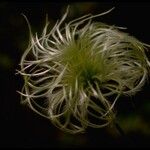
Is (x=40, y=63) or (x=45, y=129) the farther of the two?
(x=45, y=129)

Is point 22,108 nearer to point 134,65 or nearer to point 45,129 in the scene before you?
point 45,129

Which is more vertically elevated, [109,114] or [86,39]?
[86,39]

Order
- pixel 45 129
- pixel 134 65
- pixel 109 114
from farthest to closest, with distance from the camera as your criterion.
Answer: pixel 45 129 < pixel 134 65 < pixel 109 114

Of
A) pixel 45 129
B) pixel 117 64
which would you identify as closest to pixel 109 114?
pixel 117 64

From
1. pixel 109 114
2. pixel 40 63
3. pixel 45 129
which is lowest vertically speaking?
pixel 45 129

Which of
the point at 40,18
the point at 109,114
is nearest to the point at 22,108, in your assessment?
the point at 40,18

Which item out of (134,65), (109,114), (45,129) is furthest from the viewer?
(45,129)
